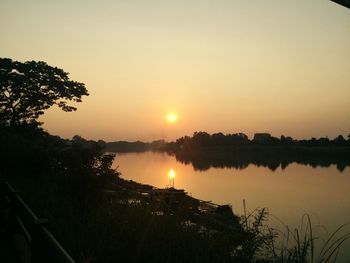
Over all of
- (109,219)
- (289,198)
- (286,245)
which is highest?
(109,219)

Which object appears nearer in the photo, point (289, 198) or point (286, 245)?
point (286, 245)

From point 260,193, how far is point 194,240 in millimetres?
41025

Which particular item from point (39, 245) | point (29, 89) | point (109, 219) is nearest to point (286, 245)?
point (109, 219)

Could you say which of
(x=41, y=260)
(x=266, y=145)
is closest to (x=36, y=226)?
(x=41, y=260)

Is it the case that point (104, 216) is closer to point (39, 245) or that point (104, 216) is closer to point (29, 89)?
point (39, 245)

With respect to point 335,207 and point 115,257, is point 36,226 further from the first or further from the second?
point 335,207

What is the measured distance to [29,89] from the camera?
3195 centimetres

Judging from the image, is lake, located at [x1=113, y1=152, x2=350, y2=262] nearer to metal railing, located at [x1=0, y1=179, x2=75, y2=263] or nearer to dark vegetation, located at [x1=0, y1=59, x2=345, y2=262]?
dark vegetation, located at [x1=0, y1=59, x2=345, y2=262]

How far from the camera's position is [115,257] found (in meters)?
5.49

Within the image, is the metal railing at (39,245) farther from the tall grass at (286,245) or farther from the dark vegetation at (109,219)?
the tall grass at (286,245)

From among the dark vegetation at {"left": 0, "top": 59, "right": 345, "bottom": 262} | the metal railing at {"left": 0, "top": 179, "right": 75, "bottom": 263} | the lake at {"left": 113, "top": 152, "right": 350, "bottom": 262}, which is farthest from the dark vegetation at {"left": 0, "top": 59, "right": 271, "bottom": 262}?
the lake at {"left": 113, "top": 152, "right": 350, "bottom": 262}

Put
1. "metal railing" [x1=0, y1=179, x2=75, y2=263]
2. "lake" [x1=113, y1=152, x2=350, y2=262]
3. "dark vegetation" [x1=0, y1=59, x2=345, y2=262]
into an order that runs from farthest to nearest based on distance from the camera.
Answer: "lake" [x1=113, y1=152, x2=350, y2=262]
"dark vegetation" [x1=0, y1=59, x2=345, y2=262]
"metal railing" [x1=0, y1=179, x2=75, y2=263]

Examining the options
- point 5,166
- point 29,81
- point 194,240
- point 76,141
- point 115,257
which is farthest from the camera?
point 29,81

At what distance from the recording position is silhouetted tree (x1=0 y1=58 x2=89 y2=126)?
101ft
